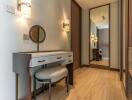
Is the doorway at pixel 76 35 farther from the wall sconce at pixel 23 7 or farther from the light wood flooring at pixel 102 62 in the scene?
the wall sconce at pixel 23 7

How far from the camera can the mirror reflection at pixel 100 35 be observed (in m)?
5.33

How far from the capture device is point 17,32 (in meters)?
2.24

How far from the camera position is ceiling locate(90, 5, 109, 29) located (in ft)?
17.5

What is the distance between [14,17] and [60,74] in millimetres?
1218

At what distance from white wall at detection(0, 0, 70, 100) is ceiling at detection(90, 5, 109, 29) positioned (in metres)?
2.43

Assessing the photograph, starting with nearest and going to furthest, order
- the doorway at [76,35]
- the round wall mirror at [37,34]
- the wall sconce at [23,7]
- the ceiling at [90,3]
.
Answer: the wall sconce at [23,7] < the round wall mirror at [37,34] < the ceiling at [90,3] < the doorway at [76,35]

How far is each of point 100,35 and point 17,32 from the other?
3807mm

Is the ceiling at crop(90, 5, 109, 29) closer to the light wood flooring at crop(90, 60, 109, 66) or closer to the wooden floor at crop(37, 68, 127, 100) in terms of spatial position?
the light wood flooring at crop(90, 60, 109, 66)

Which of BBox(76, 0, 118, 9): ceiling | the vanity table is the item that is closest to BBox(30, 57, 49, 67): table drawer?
the vanity table

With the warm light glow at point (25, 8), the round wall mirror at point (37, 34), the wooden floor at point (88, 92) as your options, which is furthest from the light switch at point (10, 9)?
the wooden floor at point (88, 92)

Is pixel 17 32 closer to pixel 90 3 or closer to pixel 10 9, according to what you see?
pixel 10 9

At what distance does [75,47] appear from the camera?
5.24 m

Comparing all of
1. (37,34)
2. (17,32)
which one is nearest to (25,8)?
(17,32)

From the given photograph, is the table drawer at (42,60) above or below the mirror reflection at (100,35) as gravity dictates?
below
